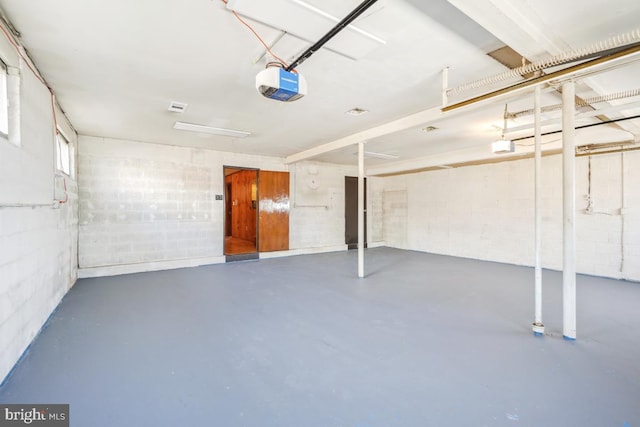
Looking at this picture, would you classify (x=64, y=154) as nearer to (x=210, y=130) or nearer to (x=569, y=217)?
(x=210, y=130)

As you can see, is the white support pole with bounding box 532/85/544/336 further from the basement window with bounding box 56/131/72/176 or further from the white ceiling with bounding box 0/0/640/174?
the basement window with bounding box 56/131/72/176

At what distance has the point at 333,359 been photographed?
7.36 ft

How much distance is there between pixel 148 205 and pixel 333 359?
4956 millimetres

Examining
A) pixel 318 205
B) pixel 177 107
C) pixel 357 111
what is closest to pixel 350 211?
pixel 318 205

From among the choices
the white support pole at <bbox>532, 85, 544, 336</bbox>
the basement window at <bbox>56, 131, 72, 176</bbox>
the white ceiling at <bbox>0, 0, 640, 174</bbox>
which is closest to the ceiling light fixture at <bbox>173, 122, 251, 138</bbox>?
the white ceiling at <bbox>0, 0, 640, 174</bbox>

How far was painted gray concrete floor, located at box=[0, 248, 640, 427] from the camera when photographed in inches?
65.6

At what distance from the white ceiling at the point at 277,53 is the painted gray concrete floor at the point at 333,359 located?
2.37 metres

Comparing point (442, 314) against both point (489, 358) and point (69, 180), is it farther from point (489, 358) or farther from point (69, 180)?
point (69, 180)

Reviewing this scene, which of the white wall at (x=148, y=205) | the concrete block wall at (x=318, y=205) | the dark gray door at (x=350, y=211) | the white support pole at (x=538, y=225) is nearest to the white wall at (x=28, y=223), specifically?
the white wall at (x=148, y=205)

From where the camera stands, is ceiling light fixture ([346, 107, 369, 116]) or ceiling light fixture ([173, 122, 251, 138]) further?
ceiling light fixture ([173, 122, 251, 138])

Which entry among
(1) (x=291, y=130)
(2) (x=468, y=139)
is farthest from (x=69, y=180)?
(2) (x=468, y=139)

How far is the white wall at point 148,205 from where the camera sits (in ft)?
16.7

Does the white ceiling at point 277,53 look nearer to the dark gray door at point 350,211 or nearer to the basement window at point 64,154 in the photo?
the basement window at point 64,154

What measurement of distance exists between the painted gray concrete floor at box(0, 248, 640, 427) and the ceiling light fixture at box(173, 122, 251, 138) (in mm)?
2517
